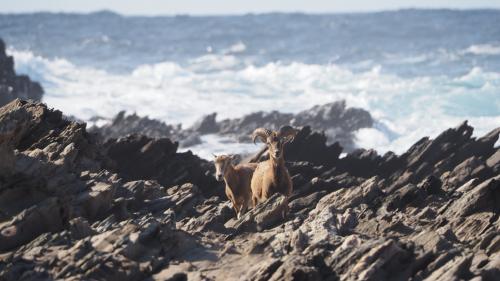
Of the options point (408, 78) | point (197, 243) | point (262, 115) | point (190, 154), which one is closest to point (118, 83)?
point (408, 78)

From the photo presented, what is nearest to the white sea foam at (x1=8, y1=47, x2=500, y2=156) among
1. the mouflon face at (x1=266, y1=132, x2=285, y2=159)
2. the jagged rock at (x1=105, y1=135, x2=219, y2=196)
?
the jagged rock at (x1=105, y1=135, x2=219, y2=196)

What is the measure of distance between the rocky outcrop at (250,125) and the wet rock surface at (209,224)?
702 inches

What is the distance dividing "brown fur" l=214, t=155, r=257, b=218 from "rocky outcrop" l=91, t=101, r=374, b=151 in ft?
65.7

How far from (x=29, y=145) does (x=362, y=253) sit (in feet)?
29.4

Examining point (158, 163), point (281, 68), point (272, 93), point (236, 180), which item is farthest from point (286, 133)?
point (281, 68)

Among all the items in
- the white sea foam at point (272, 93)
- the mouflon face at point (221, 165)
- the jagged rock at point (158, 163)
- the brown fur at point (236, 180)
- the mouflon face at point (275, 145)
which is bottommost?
the white sea foam at point (272, 93)

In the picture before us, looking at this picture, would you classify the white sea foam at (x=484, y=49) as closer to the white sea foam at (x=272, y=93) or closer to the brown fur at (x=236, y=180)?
the white sea foam at (x=272, y=93)

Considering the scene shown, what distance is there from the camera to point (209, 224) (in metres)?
16.1

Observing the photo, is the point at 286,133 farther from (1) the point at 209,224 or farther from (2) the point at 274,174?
(1) the point at 209,224

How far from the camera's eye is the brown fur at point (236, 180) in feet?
64.6

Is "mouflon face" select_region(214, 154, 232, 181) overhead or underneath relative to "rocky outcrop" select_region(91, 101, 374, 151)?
overhead

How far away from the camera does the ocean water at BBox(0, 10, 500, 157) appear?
5415 centimetres

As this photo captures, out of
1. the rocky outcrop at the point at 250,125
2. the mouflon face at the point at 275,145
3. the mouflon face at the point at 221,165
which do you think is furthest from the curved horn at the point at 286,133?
the rocky outcrop at the point at 250,125

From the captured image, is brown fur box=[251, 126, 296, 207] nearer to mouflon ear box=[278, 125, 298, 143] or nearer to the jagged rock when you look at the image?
mouflon ear box=[278, 125, 298, 143]
